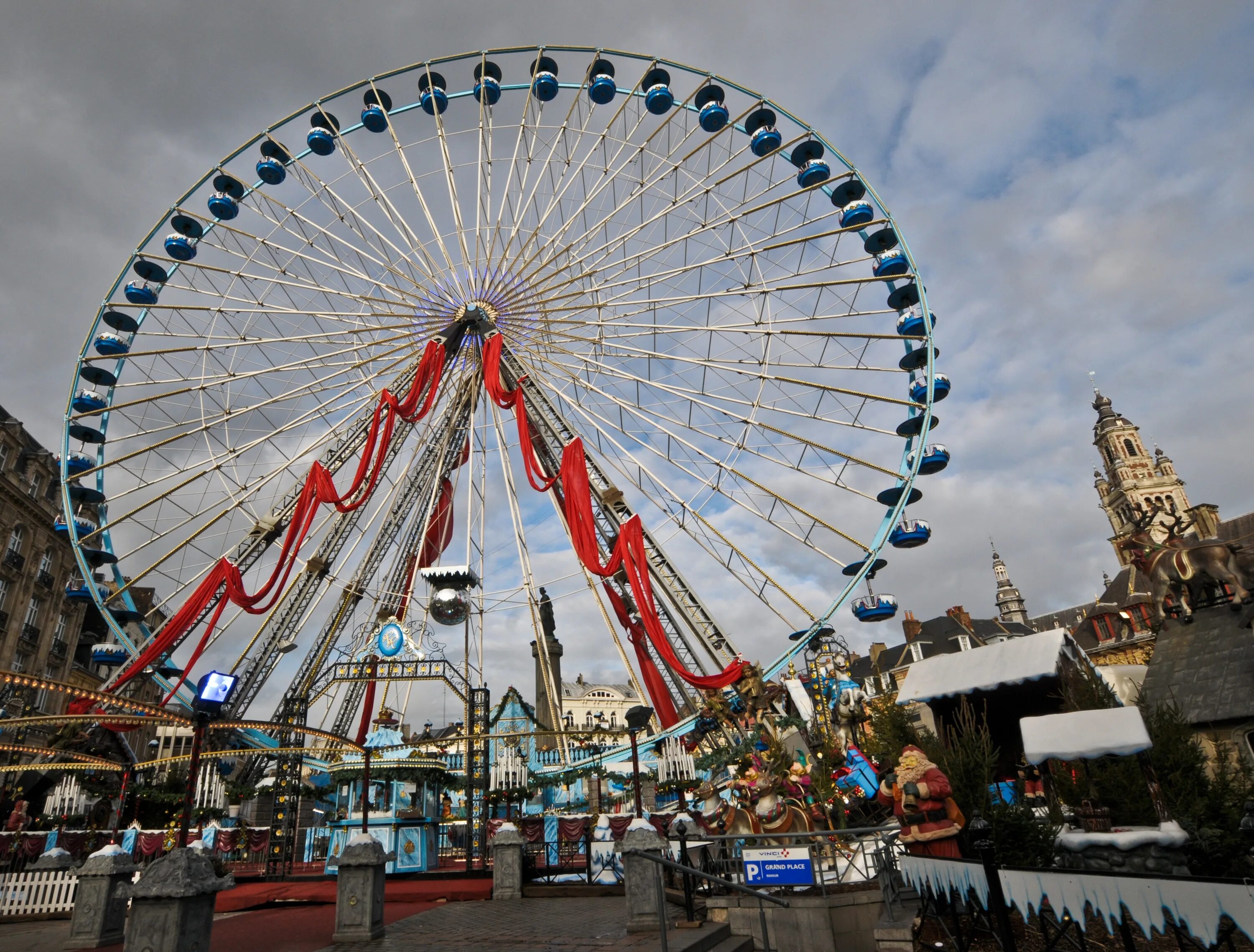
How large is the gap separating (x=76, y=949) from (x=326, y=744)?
10.8 meters

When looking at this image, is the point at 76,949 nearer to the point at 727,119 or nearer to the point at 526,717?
the point at 526,717

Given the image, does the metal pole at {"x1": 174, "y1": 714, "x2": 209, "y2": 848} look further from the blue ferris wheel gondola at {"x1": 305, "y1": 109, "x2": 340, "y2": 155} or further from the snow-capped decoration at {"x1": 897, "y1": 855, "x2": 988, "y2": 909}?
the blue ferris wheel gondola at {"x1": 305, "y1": 109, "x2": 340, "y2": 155}

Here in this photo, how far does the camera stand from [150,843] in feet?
51.9

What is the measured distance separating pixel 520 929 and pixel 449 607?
13.7 m

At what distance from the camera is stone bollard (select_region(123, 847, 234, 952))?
7.19m

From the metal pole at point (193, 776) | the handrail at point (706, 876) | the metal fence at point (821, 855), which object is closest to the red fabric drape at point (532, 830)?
the metal fence at point (821, 855)

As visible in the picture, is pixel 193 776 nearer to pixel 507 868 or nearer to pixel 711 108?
pixel 507 868

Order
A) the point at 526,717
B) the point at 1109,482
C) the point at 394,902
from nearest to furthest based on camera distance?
the point at 394,902, the point at 526,717, the point at 1109,482

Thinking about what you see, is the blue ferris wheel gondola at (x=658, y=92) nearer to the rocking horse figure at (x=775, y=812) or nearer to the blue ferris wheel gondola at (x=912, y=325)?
the blue ferris wheel gondola at (x=912, y=325)

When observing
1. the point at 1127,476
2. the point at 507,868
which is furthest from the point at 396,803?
the point at 1127,476

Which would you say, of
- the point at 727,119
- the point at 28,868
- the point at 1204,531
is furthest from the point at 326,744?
the point at 1204,531

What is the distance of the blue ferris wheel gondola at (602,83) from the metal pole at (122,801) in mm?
20815

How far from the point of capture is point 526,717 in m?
21.1

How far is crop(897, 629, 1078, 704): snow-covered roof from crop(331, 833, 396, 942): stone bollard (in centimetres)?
1162
